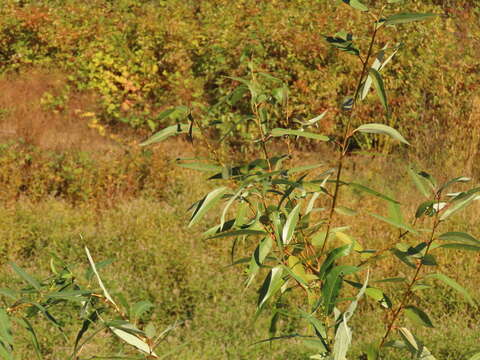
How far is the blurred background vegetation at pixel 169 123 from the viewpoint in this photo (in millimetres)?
4383

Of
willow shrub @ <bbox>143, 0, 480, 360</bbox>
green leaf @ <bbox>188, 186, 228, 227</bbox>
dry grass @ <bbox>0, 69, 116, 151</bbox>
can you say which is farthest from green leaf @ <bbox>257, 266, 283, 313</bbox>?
dry grass @ <bbox>0, 69, 116, 151</bbox>

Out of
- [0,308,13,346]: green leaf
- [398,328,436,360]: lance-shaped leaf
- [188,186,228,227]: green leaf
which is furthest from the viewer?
[398,328,436,360]: lance-shaped leaf

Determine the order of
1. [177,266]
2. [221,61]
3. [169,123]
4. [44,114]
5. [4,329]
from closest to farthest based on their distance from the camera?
[4,329] < [177,266] < [169,123] < [221,61] < [44,114]

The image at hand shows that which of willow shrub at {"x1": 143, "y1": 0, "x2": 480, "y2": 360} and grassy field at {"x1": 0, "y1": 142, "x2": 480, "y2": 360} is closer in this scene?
willow shrub at {"x1": 143, "y1": 0, "x2": 480, "y2": 360}

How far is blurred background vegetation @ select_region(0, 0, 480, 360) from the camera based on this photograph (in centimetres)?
438

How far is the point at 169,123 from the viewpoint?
25.5 ft

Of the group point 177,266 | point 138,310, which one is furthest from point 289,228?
point 177,266

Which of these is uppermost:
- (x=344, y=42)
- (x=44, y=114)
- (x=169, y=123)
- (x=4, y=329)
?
(x=344, y=42)

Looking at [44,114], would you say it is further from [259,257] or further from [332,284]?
[332,284]

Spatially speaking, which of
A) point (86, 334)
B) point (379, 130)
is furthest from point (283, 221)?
point (86, 334)

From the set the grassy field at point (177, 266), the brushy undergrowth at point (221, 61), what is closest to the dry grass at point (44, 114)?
the brushy undergrowth at point (221, 61)

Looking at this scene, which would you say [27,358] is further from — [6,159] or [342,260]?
[6,159]

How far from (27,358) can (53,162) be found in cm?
275

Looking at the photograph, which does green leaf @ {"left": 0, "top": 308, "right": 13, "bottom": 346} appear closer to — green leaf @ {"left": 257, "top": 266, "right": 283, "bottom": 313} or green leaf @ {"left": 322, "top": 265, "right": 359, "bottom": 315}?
green leaf @ {"left": 257, "top": 266, "right": 283, "bottom": 313}
